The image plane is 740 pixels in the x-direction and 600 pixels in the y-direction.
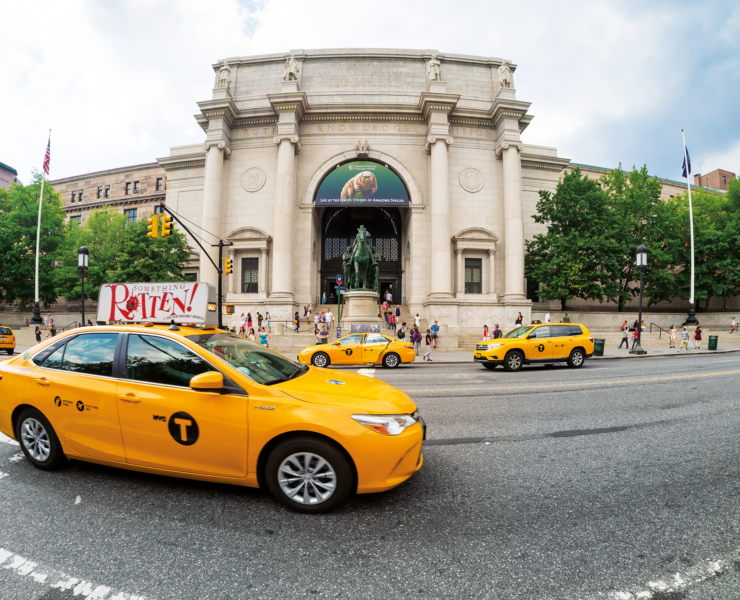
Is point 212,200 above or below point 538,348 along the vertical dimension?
above

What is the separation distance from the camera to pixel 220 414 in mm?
3229

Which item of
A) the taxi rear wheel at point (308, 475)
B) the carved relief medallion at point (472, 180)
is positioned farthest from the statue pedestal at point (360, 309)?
the taxi rear wheel at point (308, 475)

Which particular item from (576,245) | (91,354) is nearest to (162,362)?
(91,354)

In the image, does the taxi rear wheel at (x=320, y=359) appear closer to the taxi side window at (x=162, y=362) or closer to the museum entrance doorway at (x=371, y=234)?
the taxi side window at (x=162, y=362)

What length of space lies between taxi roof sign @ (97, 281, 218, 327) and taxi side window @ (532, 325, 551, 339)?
12679mm

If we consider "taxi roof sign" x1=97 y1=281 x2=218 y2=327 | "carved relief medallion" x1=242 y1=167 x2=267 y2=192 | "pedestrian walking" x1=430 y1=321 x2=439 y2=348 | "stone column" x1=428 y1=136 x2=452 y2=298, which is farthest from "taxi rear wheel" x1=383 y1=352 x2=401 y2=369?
"carved relief medallion" x1=242 y1=167 x2=267 y2=192

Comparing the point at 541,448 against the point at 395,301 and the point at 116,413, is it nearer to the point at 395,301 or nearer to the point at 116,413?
the point at 116,413

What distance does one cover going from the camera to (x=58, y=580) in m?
2.29

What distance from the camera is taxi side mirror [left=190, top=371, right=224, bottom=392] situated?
3.16 metres

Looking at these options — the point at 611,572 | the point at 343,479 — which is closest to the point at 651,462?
the point at 611,572

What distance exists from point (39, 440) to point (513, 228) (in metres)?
33.0

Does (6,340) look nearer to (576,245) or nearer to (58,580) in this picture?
(58,580)

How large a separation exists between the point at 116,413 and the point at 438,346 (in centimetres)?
2132

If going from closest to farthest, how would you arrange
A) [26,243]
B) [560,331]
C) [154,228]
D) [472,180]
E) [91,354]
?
[91,354], [560,331], [154,228], [472,180], [26,243]
